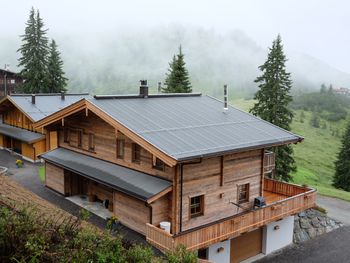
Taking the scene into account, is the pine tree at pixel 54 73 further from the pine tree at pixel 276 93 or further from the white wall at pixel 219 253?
the white wall at pixel 219 253

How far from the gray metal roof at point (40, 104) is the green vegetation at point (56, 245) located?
29454mm

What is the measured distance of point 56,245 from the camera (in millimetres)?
9977

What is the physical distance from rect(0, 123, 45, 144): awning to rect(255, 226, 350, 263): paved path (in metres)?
24.1

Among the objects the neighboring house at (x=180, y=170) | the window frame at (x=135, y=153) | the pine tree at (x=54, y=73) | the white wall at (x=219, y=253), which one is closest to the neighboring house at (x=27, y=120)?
the neighboring house at (x=180, y=170)

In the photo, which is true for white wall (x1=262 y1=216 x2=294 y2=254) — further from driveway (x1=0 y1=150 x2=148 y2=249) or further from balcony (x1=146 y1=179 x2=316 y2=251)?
driveway (x1=0 y1=150 x2=148 y2=249)

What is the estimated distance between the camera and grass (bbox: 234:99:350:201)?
6053cm

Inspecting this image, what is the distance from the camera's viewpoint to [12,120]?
148 ft

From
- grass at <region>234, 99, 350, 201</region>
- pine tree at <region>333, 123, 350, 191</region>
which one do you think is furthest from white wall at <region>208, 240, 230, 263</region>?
pine tree at <region>333, 123, 350, 191</region>

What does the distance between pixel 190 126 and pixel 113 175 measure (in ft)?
15.9

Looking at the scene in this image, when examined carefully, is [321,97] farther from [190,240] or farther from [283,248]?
[190,240]

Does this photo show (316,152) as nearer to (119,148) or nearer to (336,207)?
(336,207)

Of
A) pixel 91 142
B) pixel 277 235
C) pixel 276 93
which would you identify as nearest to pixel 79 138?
pixel 91 142

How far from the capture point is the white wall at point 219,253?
69.4 ft

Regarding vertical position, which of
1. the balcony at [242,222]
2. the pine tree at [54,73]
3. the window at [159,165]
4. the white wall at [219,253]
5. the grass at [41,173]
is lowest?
the white wall at [219,253]
